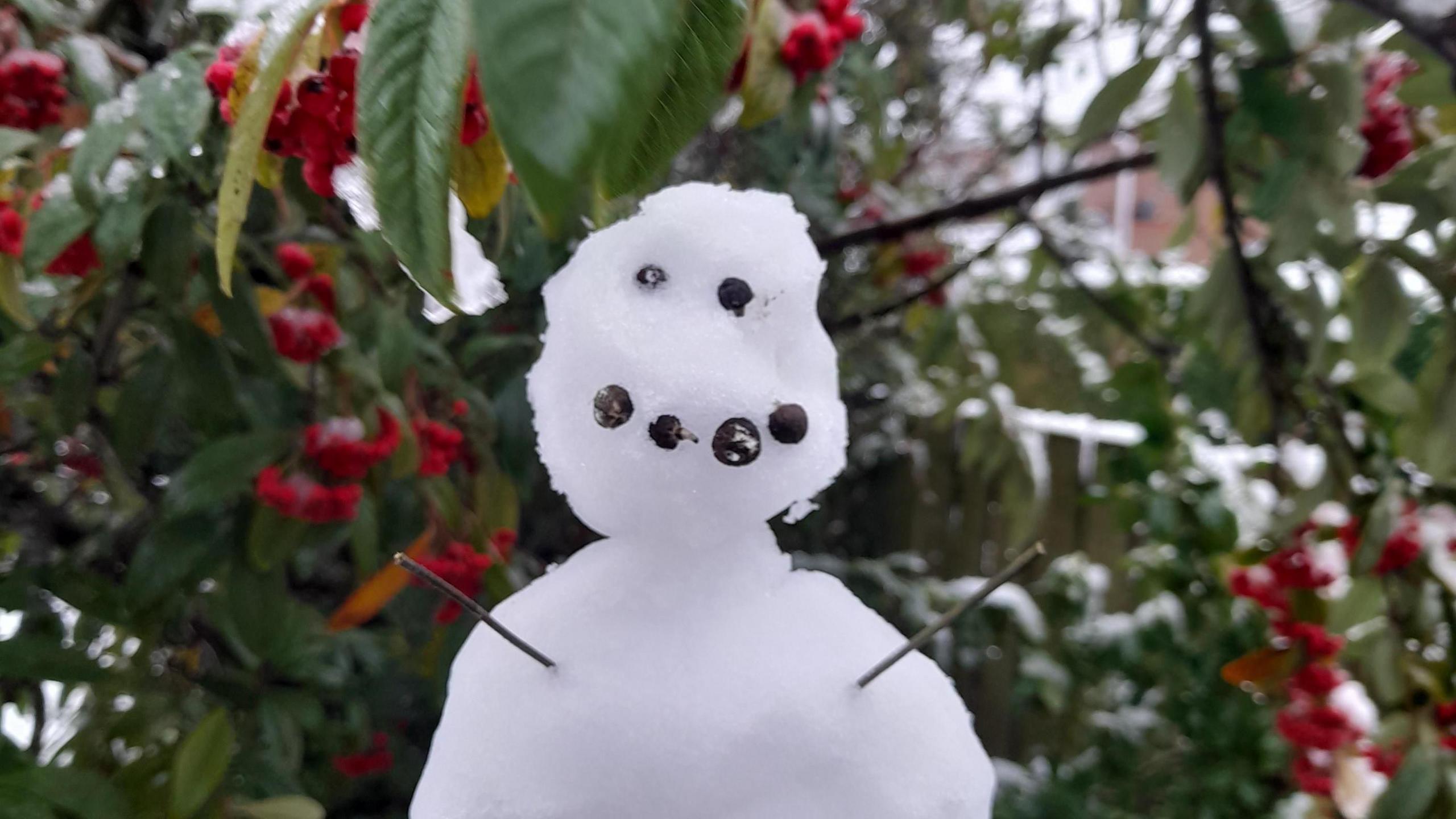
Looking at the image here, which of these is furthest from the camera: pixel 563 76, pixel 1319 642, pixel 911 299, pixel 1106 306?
pixel 1106 306

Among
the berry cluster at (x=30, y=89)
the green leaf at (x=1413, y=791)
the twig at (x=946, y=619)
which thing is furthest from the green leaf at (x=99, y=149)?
the green leaf at (x=1413, y=791)

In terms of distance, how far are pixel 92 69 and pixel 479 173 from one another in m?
0.38

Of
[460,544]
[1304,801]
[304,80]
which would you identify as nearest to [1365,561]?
[1304,801]

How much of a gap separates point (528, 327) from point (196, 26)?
0.33 metres

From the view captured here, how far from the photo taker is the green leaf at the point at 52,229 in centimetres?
45

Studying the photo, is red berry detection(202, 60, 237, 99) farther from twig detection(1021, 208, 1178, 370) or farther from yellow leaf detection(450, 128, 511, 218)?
twig detection(1021, 208, 1178, 370)

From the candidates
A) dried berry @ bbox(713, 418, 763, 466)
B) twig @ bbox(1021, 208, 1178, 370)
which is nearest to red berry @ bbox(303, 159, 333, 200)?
dried berry @ bbox(713, 418, 763, 466)

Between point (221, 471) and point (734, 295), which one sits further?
point (221, 471)

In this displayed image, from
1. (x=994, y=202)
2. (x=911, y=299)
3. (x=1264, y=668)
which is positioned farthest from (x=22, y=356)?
(x=1264, y=668)

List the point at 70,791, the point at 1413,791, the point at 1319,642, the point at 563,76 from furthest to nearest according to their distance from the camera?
the point at 1319,642, the point at 1413,791, the point at 70,791, the point at 563,76

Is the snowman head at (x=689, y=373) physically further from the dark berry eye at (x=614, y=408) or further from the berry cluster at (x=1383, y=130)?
the berry cluster at (x=1383, y=130)

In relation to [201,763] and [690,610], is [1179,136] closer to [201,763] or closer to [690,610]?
[690,610]

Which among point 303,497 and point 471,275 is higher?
point 471,275

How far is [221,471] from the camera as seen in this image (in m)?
0.57
